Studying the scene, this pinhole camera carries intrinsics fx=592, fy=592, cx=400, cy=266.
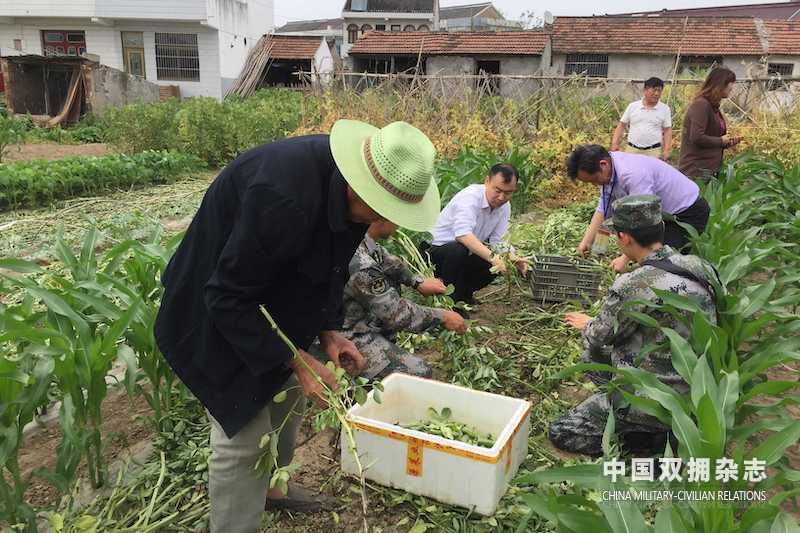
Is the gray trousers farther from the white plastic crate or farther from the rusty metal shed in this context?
the rusty metal shed

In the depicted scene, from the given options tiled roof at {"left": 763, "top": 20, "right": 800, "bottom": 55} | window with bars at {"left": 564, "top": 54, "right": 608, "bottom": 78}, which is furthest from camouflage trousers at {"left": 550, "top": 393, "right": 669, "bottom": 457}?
tiled roof at {"left": 763, "top": 20, "right": 800, "bottom": 55}

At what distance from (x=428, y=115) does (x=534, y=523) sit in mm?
8504

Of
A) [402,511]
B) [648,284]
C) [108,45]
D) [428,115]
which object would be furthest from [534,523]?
[108,45]

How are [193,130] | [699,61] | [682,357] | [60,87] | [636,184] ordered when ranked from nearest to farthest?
[682,357] → [636,184] → [193,130] → [60,87] → [699,61]

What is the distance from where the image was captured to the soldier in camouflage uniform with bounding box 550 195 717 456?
2.64m

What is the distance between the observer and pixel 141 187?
9227 mm

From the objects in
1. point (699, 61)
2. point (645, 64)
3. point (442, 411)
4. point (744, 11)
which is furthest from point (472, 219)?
point (744, 11)

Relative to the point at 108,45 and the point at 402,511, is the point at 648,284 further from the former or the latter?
the point at 108,45

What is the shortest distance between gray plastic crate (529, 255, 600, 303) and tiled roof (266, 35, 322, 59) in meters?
23.1

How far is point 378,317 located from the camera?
10.1 feet

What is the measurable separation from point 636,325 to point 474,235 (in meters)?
1.65

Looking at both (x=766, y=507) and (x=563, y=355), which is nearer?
(x=766, y=507)

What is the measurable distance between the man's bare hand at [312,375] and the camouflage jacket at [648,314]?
1.48 metres

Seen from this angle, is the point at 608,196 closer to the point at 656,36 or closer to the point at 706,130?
the point at 706,130
